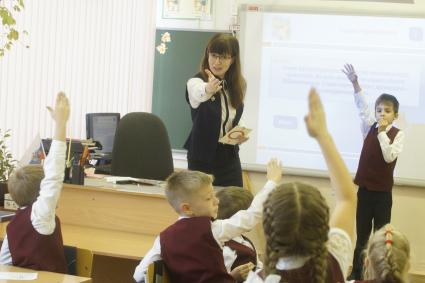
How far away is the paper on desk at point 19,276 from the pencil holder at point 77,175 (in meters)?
1.13

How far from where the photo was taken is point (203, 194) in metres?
2.37

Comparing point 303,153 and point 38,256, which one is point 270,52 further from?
point 38,256

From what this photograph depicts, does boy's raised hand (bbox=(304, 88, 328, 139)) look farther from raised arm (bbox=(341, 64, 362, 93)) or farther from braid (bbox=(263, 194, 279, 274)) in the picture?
raised arm (bbox=(341, 64, 362, 93))

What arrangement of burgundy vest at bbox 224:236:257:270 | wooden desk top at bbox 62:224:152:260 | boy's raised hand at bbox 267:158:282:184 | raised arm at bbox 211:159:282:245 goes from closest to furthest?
1. boy's raised hand at bbox 267:158:282:184
2. raised arm at bbox 211:159:282:245
3. burgundy vest at bbox 224:236:257:270
4. wooden desk top at bbox 62:224:152:260

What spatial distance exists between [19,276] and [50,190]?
338 mm

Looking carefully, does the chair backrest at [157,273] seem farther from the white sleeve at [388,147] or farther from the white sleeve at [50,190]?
the white sleeve at [388,147]

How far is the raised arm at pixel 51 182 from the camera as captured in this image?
88.7 inches

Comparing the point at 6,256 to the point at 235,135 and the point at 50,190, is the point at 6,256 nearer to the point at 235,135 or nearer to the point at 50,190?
the point at 50,190

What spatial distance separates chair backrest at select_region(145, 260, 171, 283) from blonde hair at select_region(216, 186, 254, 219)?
446 millimetres

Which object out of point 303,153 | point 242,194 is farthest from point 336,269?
point 303,153

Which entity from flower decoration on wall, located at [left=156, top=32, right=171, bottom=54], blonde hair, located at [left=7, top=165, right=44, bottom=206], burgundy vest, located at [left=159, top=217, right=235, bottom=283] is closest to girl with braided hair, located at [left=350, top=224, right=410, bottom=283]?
burgundy vest, located at [left=159, top=217, right=235, bottom=283]

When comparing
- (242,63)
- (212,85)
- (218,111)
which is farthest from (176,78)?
(212,85)

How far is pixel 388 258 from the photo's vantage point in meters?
1.78

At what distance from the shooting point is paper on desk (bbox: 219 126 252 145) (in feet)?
10.9
